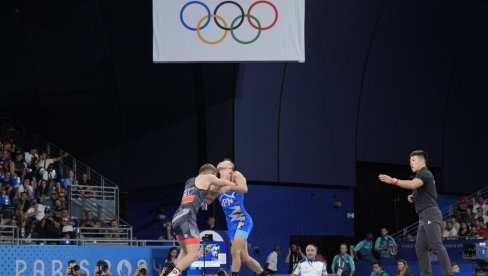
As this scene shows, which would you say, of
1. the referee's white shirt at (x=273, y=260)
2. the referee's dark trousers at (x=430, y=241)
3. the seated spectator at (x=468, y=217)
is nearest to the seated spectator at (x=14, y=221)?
the referee's white shirt at (x=273, y=260)

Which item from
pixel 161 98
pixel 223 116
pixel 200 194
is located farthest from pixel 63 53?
pixel 200 194

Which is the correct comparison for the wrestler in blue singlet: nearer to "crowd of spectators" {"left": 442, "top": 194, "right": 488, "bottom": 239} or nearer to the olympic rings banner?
the olympic rings banner

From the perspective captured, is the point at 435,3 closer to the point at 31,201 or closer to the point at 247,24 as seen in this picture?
the point at 247,24

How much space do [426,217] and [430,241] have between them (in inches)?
15.4

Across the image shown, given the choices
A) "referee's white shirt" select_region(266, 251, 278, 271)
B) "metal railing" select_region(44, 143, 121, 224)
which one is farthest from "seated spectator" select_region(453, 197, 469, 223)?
"metal railing" select_region(44, 143, 121, 224)

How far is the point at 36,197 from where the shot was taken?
28.4 meters

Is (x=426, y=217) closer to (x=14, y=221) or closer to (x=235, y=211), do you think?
(x=235, y=211)

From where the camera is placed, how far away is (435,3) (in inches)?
1321

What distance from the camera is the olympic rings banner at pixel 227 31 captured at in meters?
26.1

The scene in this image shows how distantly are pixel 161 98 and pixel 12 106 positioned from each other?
22.8 feet

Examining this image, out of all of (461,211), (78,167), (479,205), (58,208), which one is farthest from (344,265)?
(78,167)

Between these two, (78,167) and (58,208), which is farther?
(78,167)

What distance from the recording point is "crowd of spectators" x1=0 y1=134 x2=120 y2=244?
26812 millimetres

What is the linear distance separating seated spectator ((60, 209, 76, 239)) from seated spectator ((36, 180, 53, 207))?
943 mm
